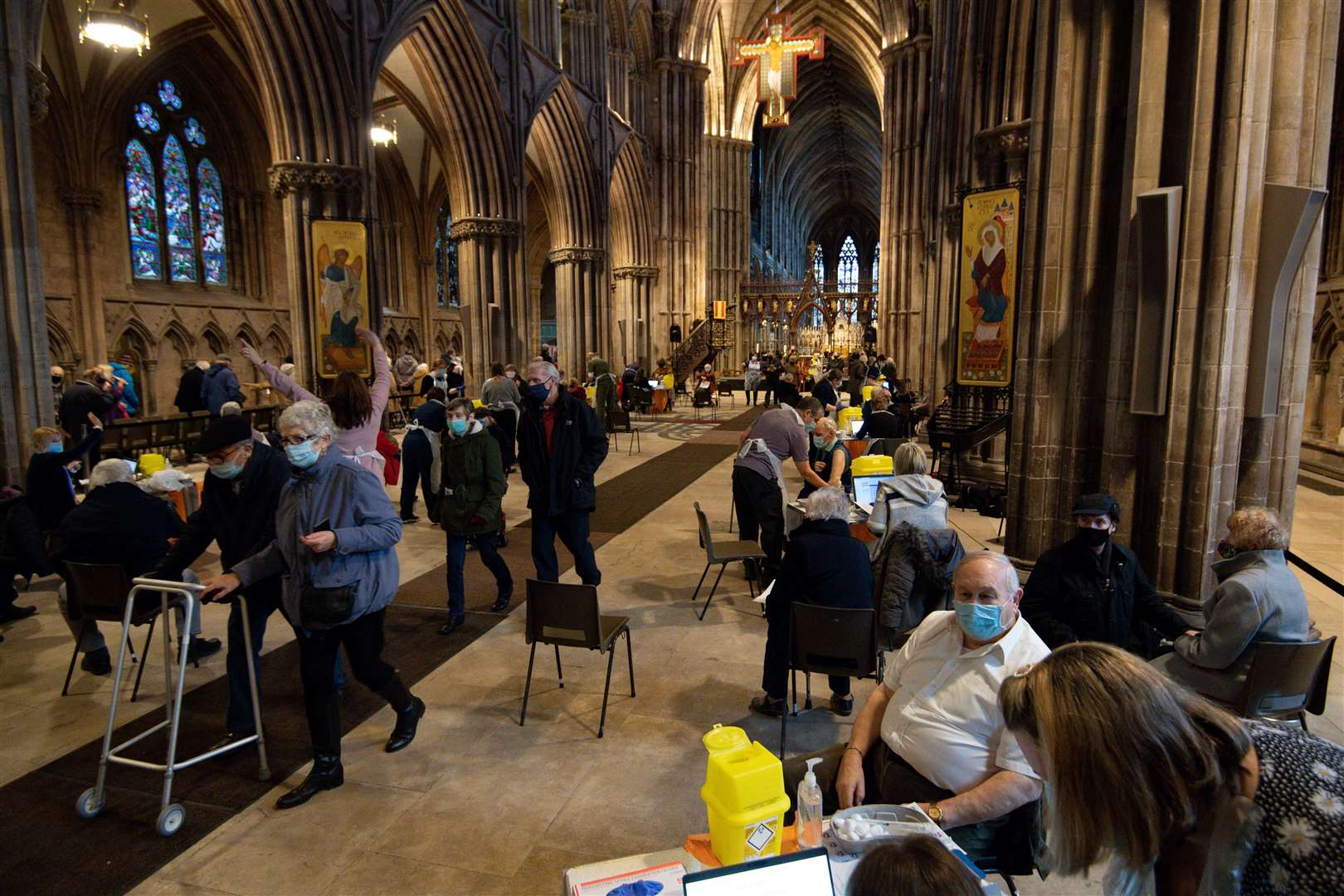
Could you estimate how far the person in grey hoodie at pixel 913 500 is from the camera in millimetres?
4105

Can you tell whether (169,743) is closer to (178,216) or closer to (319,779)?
(319,779)

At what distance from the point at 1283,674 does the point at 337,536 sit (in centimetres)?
355

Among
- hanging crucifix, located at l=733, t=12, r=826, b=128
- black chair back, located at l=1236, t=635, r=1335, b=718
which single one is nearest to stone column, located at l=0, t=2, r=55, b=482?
black chair back, located at l=1236, t=635, r=1335, b=718

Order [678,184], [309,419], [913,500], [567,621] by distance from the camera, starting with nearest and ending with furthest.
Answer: [309,419] → [567,621] → [913,500] → [678,184]

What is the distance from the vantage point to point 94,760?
3.54m

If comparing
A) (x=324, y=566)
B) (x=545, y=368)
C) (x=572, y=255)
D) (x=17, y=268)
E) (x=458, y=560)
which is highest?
(x=572, y=255)

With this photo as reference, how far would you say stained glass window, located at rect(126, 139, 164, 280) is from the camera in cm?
1639

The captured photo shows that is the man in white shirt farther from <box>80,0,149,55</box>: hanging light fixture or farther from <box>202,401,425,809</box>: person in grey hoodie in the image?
<box>80,0,149,55</box>: hanging light fixture

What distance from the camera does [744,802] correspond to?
5.77 ft

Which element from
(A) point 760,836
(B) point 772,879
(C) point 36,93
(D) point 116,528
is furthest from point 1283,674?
(C) point 36,93

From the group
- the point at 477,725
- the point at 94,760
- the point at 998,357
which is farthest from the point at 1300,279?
the point at 94,760

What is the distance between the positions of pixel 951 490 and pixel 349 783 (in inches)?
300

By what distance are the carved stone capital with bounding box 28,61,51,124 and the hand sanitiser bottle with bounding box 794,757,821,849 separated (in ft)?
29.3

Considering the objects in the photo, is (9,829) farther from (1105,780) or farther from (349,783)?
(1105,780)
